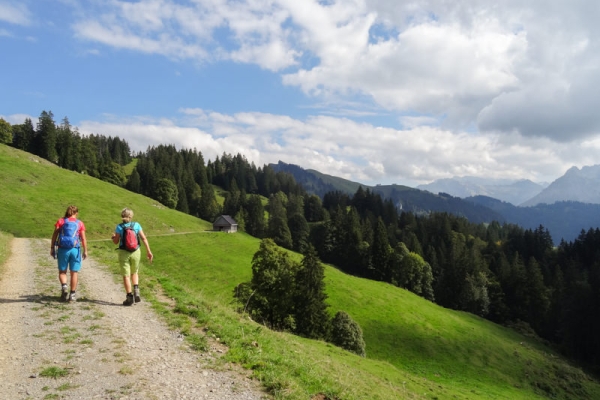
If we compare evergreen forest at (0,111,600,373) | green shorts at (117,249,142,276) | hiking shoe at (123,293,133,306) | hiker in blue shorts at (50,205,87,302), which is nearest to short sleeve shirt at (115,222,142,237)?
green shorts at (117,249,142,276)

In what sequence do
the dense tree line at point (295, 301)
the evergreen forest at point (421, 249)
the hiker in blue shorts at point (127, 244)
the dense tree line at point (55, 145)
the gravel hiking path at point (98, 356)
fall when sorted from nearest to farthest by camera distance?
1. the gravel hiking path at point (98, 356)
2. the hiker in blue shorts at point (127, 244)
3. the dense tree line at point (295, 301)
4. the evergreen forest at point (421, 249)
5. the dense tree line at point (55, 145)

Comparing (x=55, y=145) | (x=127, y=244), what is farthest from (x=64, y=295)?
(x=55, y=145)

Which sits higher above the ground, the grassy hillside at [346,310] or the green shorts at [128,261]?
the green shorts at [128,261]

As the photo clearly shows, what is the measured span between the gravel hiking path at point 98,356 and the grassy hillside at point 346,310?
70.3 inches

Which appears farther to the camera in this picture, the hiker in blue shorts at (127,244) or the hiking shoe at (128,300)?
the hiking shoe at (128,300)

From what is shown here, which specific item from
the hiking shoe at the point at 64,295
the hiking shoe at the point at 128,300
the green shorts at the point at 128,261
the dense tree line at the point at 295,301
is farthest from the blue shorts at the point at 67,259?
the dense tree line at the point at 295,301

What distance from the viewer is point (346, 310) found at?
55.4 m

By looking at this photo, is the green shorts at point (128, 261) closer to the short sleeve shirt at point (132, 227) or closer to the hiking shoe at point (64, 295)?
the short sleeve shirt at point (132, 227)

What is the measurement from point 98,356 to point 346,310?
50747 mm

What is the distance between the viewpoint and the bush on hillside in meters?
42.1

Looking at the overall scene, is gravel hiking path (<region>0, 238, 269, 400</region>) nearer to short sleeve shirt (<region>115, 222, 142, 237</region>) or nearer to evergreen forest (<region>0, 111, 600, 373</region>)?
short sleeve shirt (<region>115, 222, 142, 237</region>)

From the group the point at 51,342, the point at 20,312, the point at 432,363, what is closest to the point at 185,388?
the point at 51,342

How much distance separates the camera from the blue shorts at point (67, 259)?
41.0 feet

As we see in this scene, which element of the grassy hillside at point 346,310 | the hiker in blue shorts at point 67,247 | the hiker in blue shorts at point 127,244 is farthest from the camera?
the grassy hillside at point 346,310
